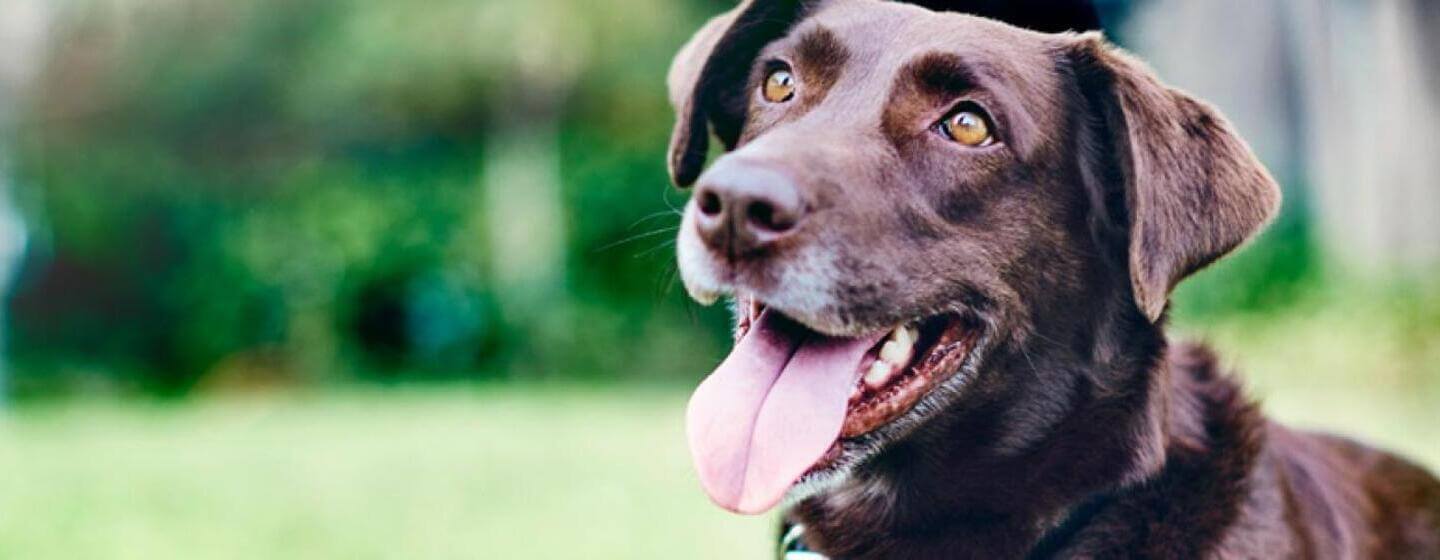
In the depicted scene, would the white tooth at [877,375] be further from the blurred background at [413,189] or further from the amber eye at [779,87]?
the blurred background at [413,189]

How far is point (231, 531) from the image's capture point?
6.34 meters

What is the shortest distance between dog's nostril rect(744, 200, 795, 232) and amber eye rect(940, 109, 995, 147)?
47cm

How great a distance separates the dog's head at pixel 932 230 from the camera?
113 inches

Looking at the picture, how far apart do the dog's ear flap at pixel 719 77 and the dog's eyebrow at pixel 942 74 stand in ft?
1.99

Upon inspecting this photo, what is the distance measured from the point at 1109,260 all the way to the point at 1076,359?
8.3 inches

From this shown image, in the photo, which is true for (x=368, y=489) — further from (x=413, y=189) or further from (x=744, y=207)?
(x=413, y=189)

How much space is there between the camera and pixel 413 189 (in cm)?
1944

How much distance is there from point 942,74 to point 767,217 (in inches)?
Answer: 21.2

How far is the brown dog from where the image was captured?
9.57ft

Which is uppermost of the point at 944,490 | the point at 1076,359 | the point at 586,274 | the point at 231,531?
the point at 1076,359

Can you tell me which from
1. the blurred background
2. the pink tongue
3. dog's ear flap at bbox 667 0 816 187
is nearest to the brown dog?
the pink tongue

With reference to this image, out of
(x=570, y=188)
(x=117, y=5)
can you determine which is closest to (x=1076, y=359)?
(x=570, y=188)

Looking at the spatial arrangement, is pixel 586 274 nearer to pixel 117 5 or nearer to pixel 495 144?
pixel 495 144

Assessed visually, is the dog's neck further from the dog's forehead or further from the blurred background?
the blurred background
